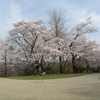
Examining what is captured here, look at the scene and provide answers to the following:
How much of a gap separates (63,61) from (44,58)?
5521mm

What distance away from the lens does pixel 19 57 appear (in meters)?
22.1

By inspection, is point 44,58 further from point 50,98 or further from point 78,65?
point 50,98

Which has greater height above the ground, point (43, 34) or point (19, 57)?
point (43, 34)

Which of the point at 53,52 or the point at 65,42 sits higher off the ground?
the point at 65,42

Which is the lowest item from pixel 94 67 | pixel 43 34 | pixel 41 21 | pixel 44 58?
pixel 94 67

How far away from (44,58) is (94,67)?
10.2 metres

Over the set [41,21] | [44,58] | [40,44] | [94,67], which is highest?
[41,21]

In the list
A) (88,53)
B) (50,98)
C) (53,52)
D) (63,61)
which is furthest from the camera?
(63,61)

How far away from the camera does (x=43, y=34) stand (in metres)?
21.7

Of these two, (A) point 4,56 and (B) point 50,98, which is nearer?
(B) point 50,98

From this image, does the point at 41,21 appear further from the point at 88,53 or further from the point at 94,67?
the point at 94,67

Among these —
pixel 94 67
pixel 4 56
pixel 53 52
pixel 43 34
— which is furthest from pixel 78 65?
pixel 4 56

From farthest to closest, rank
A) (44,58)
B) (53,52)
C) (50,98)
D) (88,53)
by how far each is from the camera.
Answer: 1. (88,53)
2. (44,58)
3. (53,52)
4. (50,98)

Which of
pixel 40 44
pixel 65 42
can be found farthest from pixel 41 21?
pixel 65 42
